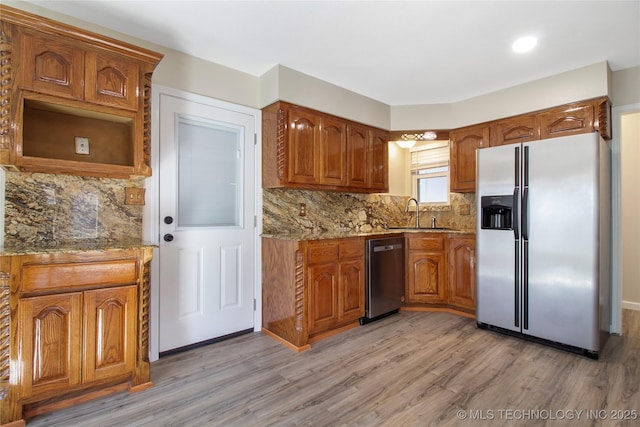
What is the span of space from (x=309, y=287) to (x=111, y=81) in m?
2.07

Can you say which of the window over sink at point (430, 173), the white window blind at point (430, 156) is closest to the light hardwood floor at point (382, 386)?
the window over sink at point (430, 173)

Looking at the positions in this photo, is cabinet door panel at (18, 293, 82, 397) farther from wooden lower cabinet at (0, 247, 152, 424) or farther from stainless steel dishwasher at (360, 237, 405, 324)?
stainless steel dishwasher at (360, 237, 405, 324)

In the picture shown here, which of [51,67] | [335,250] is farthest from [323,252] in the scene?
[51,67]

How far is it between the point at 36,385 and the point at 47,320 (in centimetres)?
35

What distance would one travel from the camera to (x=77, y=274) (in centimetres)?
174

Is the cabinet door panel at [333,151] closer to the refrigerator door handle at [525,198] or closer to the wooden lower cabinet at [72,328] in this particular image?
the refrigerator door handle at [525,198]

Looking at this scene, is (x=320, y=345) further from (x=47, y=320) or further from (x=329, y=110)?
(x=329, y=110)

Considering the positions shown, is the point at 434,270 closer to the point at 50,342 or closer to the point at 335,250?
the point at 335,250

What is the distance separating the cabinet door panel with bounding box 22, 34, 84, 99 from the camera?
176cm

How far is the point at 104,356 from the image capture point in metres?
1.84

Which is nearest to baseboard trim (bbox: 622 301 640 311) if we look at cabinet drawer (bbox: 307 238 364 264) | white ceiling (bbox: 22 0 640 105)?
white ceiling (bbox: 22 0 640 105)

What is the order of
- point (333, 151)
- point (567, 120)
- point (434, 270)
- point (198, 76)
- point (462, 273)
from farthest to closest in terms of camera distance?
point (434, 270) < point (462, 273) < point (333, 151) < point (567, 120) < point (198, 76)

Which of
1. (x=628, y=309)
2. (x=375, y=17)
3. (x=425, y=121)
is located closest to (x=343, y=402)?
(x=375, y=17)

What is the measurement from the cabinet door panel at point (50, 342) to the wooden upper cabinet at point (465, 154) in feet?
12.3
